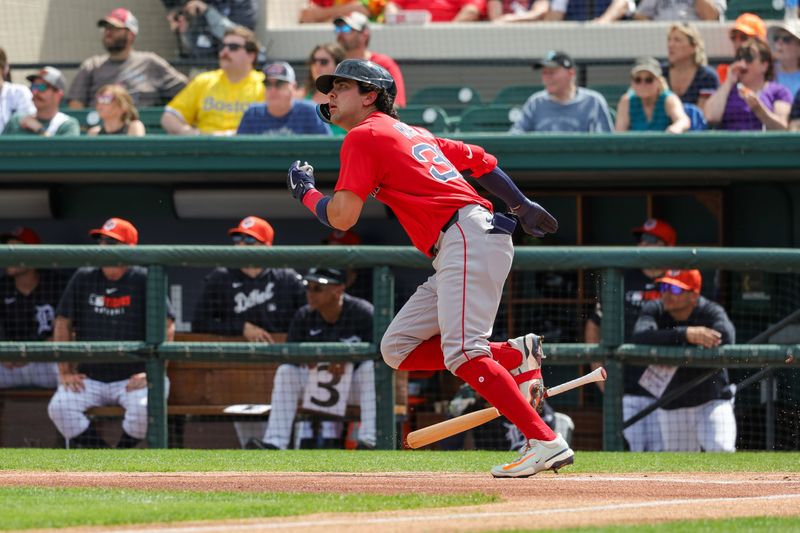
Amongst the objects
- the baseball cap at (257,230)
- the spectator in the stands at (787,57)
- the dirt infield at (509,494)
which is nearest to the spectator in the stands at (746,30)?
the spectator in the stands at (787,57)

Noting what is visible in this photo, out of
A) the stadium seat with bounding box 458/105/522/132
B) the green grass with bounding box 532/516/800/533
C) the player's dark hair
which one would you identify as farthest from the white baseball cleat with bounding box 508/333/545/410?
the stadium seat with bounding box 458/105/522/132

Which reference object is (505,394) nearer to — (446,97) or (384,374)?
(384,374)

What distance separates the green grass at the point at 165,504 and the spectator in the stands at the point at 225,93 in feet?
16.9

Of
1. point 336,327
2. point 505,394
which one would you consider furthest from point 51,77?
point 505,394

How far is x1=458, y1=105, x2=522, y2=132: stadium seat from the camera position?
9070 mm

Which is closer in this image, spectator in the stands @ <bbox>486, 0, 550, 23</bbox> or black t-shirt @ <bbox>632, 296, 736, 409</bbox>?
black t-shirt @ <bbox>632, 296, 736, 409</bbox>

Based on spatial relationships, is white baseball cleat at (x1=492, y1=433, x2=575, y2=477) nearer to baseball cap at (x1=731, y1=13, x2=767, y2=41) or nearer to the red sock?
the red sock

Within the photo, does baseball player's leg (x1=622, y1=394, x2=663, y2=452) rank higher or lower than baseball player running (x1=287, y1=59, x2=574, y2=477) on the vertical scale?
lower

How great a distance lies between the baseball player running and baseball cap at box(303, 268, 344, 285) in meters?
2.53

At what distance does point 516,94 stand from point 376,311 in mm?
3087

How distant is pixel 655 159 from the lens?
8.30 metres

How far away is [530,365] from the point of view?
5.16 metres

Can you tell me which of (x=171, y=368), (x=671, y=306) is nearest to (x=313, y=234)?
(x=171, y=368)

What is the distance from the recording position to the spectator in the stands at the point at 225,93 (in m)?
9.48
